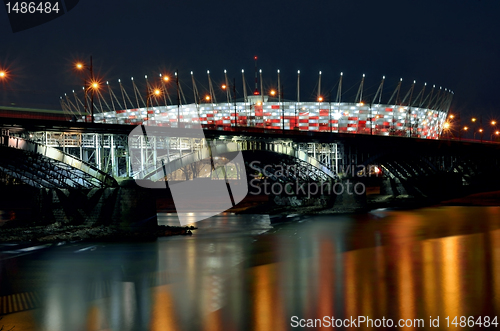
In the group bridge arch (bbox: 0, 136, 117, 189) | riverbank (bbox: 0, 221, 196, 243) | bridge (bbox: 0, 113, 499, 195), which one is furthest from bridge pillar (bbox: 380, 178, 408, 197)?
bridge arch (bbox: 0, 136, 117, 189)

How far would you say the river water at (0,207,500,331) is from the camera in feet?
47.5

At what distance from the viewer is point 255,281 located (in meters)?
19.5

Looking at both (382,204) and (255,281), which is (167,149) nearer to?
(255,281)

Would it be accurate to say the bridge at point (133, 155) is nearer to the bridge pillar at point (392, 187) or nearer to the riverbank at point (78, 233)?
the riverbank at point (78, 233)

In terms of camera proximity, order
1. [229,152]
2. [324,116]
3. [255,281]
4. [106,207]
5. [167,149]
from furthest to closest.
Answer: [324,116]
[229,152]
[167,149]
[106,207]
[255,281]

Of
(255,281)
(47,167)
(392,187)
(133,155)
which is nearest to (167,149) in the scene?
(133,155)

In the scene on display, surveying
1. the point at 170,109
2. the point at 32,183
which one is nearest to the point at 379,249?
the point at 32,183

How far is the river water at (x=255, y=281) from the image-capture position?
14.5 metres

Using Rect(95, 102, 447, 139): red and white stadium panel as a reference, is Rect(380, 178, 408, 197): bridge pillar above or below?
below

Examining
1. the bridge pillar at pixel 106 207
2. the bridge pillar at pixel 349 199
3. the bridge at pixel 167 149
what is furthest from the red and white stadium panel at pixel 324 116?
the bridge pillar at pixel 106 207

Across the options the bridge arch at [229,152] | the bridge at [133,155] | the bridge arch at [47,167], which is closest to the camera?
the bridge arch at [47,167]

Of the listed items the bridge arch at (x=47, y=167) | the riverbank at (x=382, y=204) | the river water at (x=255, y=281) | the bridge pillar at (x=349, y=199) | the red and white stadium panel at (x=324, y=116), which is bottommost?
the river water at (x=255, y=281)

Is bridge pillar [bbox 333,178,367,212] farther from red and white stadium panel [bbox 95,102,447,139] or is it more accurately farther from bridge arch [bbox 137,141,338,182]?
red and white stadium panel [bbox 95,102,447,139]

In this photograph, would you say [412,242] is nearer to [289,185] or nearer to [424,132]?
[289,185]
